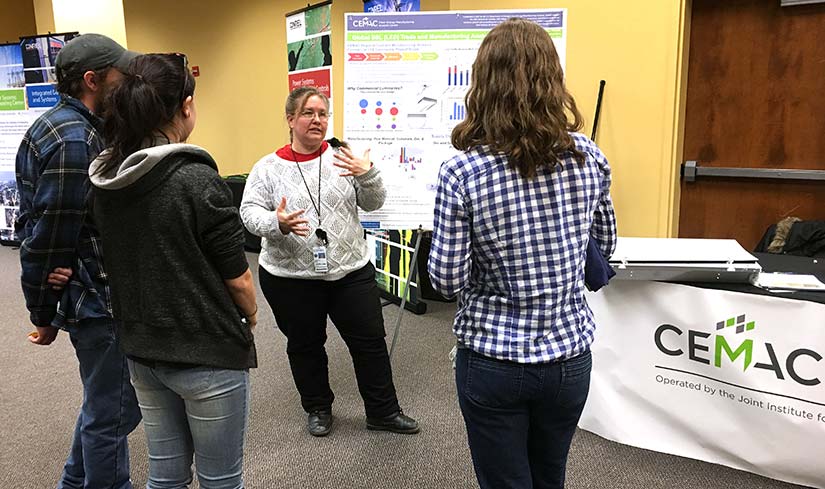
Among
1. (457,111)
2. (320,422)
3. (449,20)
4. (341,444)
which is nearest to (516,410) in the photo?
(341,444)

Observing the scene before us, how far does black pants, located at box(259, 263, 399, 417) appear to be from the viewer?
2354 mm

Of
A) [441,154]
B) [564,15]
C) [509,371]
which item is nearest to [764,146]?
[564,15]

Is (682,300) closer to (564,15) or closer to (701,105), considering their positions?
(564,15)

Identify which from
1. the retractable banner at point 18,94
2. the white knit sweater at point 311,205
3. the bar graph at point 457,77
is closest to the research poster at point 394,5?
the bar graph at point 457,77

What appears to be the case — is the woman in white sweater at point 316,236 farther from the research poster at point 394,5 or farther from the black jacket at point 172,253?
the research poster at point 394,5

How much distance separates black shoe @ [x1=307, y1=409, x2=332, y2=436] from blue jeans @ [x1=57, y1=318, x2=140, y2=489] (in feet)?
2.77

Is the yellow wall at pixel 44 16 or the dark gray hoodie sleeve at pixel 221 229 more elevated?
the yellow wall at pixel 44 16

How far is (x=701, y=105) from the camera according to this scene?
366 centimetres

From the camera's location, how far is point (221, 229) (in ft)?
4.12

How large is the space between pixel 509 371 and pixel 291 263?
1264 millimetres

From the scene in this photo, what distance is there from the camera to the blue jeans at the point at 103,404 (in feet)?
5.38

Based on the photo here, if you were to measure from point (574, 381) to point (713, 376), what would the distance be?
1.08 metres

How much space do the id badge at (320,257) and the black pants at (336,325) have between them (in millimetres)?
85

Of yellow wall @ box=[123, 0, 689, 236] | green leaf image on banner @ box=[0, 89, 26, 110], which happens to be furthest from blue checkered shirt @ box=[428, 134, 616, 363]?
green leaf image on banner @ box=[0, 89, 26, 110]
